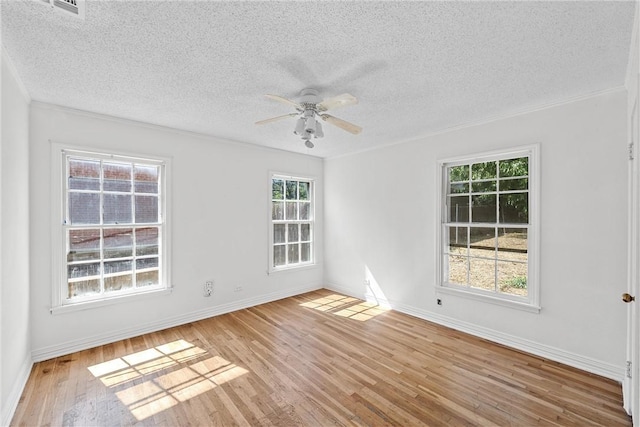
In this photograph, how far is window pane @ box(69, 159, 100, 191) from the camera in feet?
9.83

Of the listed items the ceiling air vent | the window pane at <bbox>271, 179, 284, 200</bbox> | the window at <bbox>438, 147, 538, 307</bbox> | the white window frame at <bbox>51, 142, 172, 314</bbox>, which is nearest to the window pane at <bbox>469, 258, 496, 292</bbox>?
the window at <bbox>438, 147, 538, 307</bbox>

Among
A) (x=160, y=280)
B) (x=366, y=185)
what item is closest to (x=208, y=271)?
(x=160, y=280)

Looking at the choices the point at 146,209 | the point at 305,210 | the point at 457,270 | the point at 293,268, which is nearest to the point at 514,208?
the point at 457,270

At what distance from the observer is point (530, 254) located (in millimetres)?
2936

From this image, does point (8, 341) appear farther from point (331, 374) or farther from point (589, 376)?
point (589, 376)

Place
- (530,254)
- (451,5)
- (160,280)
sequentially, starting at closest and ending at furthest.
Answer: (451,5) → (530,254) → (160,280)

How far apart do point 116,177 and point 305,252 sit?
3107 mm

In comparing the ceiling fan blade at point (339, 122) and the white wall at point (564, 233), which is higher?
the ceiling fan blade at point (339, 122)

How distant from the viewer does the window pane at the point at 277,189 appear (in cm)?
476

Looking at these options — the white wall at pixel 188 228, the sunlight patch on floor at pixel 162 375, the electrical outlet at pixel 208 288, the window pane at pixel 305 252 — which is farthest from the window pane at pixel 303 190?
the sunlight patch on floor at pixel 162 375

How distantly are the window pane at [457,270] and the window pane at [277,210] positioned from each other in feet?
8.95

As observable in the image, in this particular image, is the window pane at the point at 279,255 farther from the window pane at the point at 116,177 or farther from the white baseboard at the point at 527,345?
the window pane at the point at 116,177

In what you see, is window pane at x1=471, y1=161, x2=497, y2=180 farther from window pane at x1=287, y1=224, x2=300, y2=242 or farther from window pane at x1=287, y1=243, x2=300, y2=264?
window pane at x1=287, y1=243, x2=300, y2=264

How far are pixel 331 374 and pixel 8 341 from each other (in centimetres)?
247
